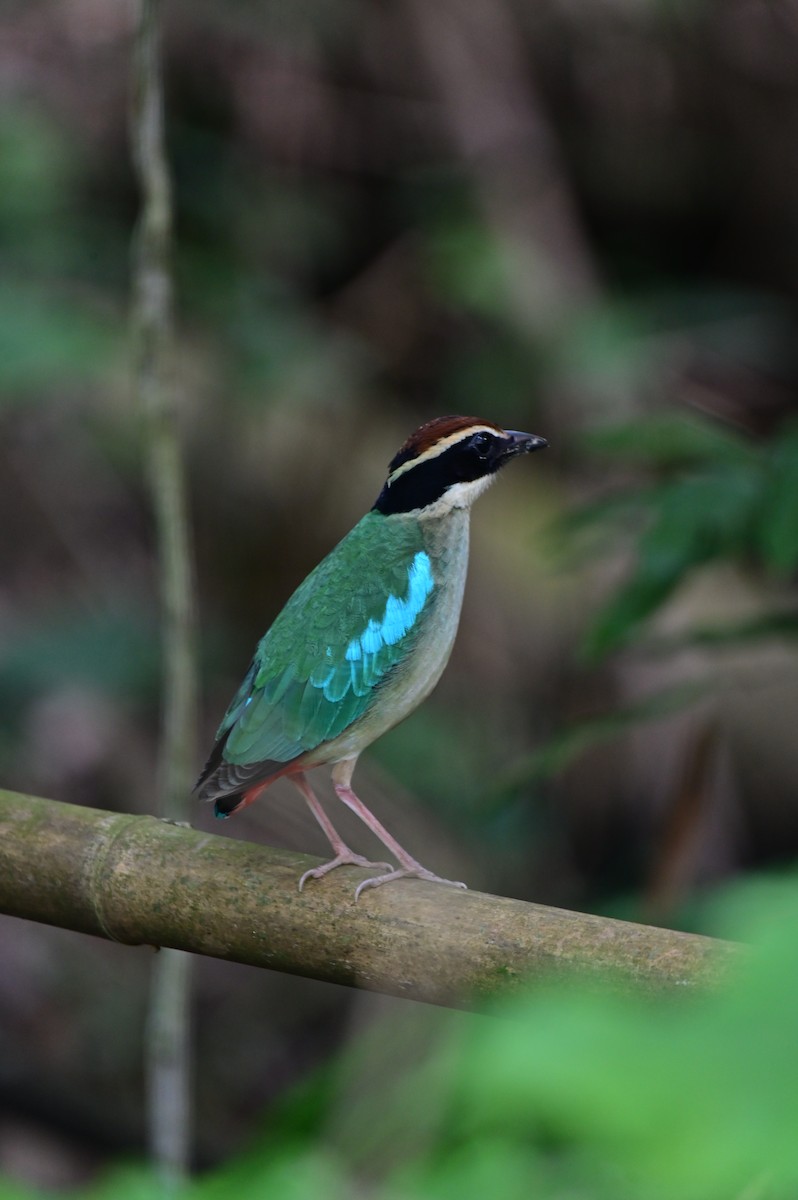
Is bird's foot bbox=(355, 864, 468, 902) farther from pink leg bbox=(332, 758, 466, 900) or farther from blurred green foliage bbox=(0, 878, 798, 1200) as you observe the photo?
A: blurred green foliage bbox=(0, 878, 798, 1200)

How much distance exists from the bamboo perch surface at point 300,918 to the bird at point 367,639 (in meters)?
0.31

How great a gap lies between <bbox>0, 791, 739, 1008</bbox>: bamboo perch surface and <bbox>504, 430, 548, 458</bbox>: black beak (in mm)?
1184

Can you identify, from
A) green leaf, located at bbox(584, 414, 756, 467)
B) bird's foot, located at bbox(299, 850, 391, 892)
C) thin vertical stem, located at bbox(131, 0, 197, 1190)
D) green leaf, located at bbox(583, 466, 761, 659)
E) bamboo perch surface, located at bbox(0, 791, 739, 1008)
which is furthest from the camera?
thin vertical stem, located at bbox(131, 0, 197, 1190)

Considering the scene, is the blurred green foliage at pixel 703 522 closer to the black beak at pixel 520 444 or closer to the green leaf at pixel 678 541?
the green leaf at pixel 678 541

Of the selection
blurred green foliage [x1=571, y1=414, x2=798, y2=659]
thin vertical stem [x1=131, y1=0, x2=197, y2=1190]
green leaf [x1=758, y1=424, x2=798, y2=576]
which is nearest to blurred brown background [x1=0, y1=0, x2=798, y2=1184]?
thin vertical stem [x1=131, y1=0, x2=197, y2=1190]

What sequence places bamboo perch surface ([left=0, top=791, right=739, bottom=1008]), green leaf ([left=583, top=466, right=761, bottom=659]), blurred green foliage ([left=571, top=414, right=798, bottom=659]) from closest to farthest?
1. bamboo perch surface ([left=0, top=791, right=739, bottom=1008])
2. blurred green foliage ([left=571, top=414, right=798, bottom=659])
3. green leaf ([left=583, top=466, right=761, bottom=659])

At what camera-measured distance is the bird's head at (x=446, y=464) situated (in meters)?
3.46

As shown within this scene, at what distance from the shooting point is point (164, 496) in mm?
4445

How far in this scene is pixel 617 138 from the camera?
10750 mm

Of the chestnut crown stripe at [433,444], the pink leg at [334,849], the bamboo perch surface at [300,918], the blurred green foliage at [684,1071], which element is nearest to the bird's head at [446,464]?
the chestnut crown stripe at [433,444]

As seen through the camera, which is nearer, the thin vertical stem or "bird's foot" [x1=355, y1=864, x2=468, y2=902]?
"bird's foot" [x1=355, y1=864, x2=468, y2=902]

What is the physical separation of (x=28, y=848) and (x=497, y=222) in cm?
734

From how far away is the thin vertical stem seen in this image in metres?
4.31

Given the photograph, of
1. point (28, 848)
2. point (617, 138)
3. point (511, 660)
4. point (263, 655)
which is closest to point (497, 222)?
point (617, 138)
